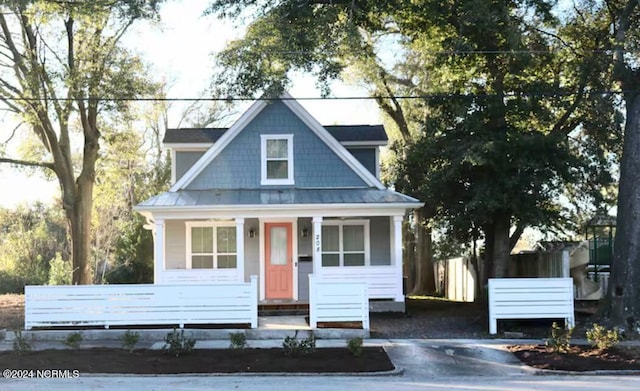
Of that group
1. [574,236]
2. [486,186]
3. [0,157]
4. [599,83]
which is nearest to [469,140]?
[486,186]

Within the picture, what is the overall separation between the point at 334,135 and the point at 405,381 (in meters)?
12.3

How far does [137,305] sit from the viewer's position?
14656 mm

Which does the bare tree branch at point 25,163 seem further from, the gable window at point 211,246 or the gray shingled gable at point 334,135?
the gable window at point 211,246

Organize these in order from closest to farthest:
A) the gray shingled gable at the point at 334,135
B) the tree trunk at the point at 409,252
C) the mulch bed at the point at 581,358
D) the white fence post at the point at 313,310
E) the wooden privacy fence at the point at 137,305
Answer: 1. the mulch bed at the point at 581,358
2. the wooden privacy fence at the point at 137,305
3. the white fence post at the point at 313,310
4. the gray shingled gable at the point at 334,135
5. the tree trunk at the point at 409,252

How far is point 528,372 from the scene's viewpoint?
11.0m

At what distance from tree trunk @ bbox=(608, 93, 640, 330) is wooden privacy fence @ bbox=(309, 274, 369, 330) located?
5.47 meters

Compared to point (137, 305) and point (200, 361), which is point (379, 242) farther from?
point (200, 361)

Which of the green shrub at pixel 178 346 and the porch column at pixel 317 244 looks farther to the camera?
the porch column at pixel 317 244

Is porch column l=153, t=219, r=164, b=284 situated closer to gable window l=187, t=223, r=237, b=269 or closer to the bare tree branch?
gable window l=187, t=223, r=237, b=269

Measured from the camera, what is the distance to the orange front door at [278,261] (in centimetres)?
1964

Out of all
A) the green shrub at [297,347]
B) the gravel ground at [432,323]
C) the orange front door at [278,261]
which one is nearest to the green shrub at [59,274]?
the orange front door at [278,261]

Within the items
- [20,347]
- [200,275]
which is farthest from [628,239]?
[20,347]

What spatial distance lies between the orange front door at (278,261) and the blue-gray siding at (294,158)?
138 centimetres

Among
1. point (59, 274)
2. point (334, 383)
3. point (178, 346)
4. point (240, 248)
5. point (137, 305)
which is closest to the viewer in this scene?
point (334, 383)
